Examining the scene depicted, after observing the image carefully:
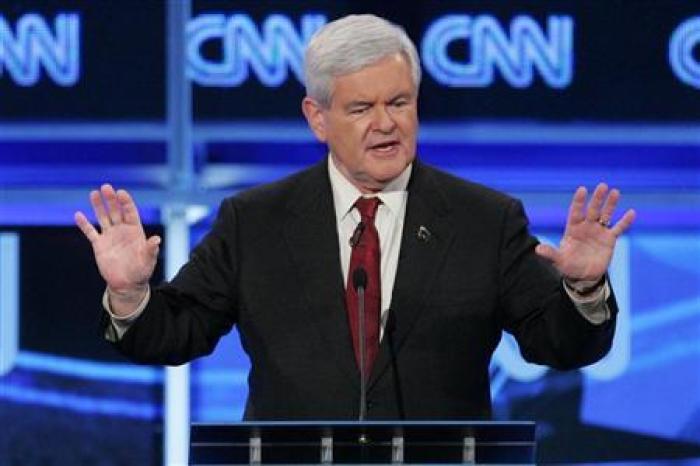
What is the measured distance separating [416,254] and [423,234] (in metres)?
0.05

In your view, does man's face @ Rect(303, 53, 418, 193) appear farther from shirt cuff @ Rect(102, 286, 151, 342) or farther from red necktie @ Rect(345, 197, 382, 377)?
shirt cuff @ Rect(102, 286, 151, 342)

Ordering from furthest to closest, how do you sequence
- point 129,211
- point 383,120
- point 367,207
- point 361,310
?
point 367,207, point 383,120, point 129,211, point 361,310

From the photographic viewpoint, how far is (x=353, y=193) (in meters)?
3.24

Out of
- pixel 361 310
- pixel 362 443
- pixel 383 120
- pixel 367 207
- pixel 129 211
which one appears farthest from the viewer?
pixel 367 207

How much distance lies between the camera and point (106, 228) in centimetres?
301

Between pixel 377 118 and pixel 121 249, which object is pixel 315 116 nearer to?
pixel 377 118

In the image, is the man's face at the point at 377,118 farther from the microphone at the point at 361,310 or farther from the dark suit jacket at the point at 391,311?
the microphone at the point at 361,310

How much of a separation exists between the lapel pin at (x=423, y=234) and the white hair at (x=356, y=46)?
0.87ft

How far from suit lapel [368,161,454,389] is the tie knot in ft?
0.20

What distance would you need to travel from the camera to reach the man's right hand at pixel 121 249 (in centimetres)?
296

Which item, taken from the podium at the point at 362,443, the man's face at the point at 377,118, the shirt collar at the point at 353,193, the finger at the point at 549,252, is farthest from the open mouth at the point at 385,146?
the podium at the point at 362,443

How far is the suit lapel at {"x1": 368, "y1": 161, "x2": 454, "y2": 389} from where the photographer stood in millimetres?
3090

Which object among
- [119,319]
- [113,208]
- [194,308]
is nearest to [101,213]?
[113,208]

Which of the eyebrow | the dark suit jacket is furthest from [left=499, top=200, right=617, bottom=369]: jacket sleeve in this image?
the eyebrow
